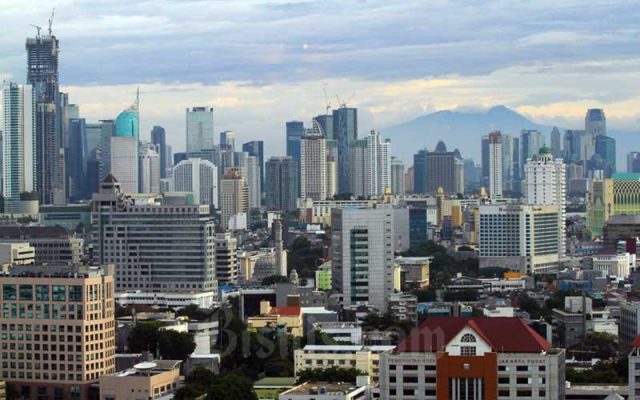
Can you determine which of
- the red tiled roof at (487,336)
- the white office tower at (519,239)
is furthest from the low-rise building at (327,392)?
the white office tower at (519,239)

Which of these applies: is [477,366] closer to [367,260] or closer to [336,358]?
[336,358]

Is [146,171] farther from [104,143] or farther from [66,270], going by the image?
[66,270]

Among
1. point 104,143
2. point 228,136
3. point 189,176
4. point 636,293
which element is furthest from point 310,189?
point 636,293

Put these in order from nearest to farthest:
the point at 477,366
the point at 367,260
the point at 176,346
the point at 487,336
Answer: the point at 477,366
the point at 487,336
the point at 176,346
the point at 367,260

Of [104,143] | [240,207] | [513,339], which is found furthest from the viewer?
[104,143]

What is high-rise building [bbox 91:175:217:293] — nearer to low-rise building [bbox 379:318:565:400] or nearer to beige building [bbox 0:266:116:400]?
beige building [bbox 0:266:116:400]

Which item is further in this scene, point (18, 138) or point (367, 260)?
point (18, 138)

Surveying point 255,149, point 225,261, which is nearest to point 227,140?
point 255,149
